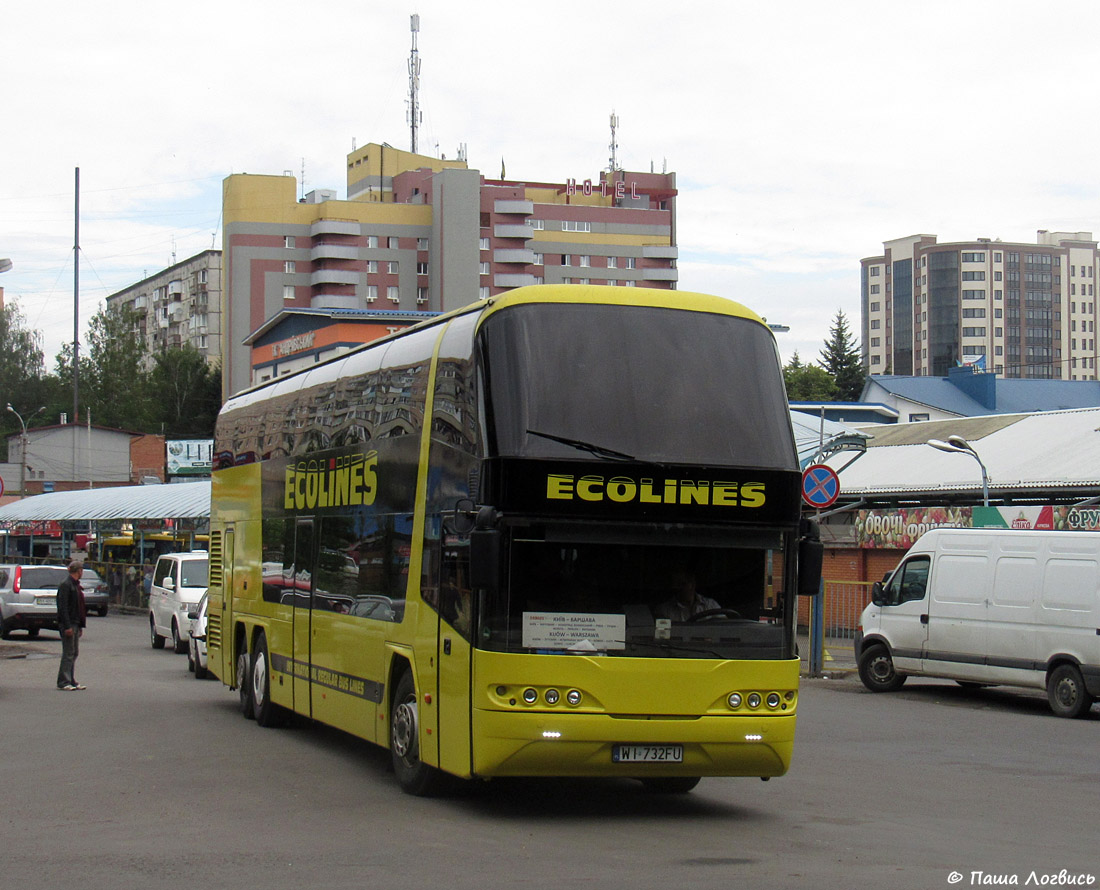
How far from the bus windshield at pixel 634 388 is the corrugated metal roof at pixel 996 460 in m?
22.7

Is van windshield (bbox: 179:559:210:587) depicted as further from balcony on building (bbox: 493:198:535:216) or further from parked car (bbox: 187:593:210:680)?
balcony on building (bbox: 493:198:535:216)

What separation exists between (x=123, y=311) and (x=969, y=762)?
11758 centimetres

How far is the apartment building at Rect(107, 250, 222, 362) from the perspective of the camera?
436 feet

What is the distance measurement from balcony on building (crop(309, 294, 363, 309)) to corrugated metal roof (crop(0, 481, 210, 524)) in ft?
164

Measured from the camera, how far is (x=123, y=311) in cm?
12331

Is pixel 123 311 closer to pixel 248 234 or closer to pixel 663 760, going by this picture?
pixel 248 234

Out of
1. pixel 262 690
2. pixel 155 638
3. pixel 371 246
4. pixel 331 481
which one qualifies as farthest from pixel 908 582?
pixel 371 246

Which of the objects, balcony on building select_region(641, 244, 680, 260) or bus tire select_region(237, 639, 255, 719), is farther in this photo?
balcony on building select_region(641, 244, 680, 260)

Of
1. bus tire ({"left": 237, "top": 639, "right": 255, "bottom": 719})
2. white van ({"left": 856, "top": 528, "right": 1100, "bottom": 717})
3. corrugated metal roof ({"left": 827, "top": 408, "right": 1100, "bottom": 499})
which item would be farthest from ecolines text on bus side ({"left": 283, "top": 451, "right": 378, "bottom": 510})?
corrugated metal roof ({"left": 827, "top": 408, "right": 1100, "bottom": 499})

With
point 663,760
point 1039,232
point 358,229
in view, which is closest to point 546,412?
point 663,760

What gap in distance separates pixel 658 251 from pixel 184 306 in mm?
46237

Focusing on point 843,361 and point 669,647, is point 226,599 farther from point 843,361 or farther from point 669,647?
point 843,361

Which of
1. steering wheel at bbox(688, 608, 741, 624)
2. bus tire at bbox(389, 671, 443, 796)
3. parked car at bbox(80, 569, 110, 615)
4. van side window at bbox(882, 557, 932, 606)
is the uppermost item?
steering wheel at bbox(688, 608, 741, 624)

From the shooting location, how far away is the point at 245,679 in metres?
16.8
